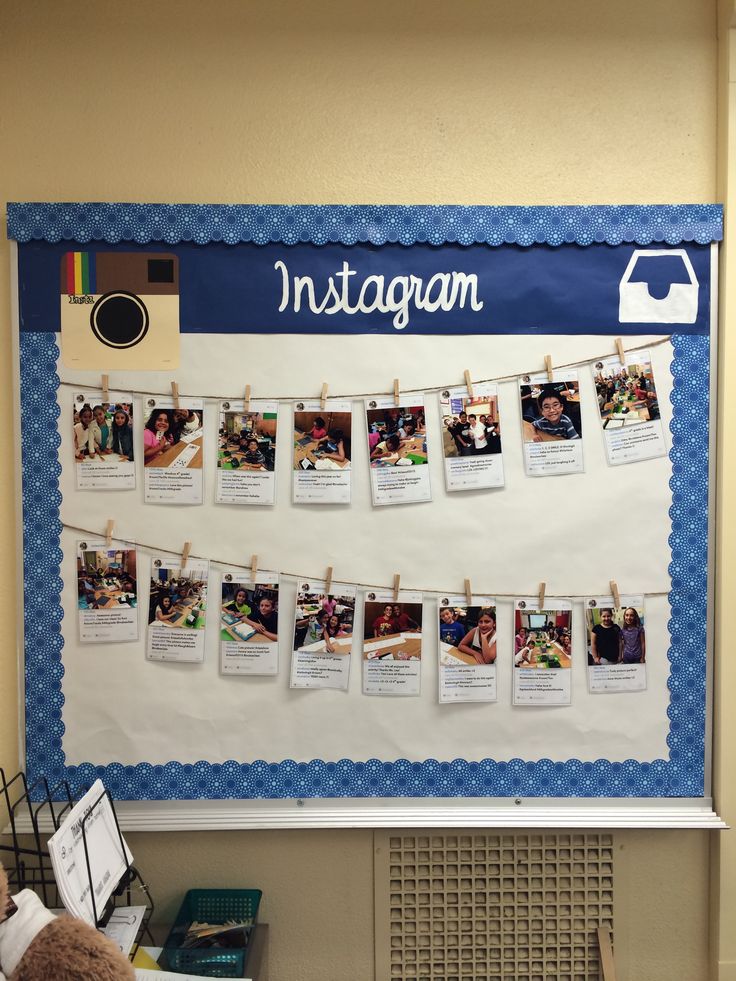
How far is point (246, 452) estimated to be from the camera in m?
1.63

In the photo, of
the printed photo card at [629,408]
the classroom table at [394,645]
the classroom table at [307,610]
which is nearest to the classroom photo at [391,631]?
the classroom table at [394,645]

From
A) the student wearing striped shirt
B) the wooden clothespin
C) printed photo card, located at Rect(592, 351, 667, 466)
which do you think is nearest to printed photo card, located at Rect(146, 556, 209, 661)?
the student wearing striped shirt

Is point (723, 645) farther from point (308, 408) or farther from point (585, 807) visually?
point (308, 408)

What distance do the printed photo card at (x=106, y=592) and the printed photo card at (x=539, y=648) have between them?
848 mm

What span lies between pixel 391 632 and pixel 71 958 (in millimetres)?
817

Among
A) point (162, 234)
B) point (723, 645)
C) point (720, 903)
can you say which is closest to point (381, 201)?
point (162, 234)

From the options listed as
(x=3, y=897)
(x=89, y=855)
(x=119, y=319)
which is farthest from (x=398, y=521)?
(x=3, y=897)

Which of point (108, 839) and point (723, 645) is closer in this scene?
point (108, 839)

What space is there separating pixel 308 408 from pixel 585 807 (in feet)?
3.52

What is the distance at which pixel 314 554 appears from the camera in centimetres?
164

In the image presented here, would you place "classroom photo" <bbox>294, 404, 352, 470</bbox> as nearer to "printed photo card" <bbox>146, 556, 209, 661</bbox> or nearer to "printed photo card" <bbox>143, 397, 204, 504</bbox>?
"printed photo card" <bbox>143, 397, 204, 504</bbox>

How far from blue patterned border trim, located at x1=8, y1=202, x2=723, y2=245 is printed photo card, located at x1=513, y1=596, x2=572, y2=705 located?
0.81 meters

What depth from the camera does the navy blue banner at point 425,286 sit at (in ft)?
5.34

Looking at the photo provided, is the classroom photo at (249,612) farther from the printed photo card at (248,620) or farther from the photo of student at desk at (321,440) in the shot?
the photo of student at desk at (321,440)
